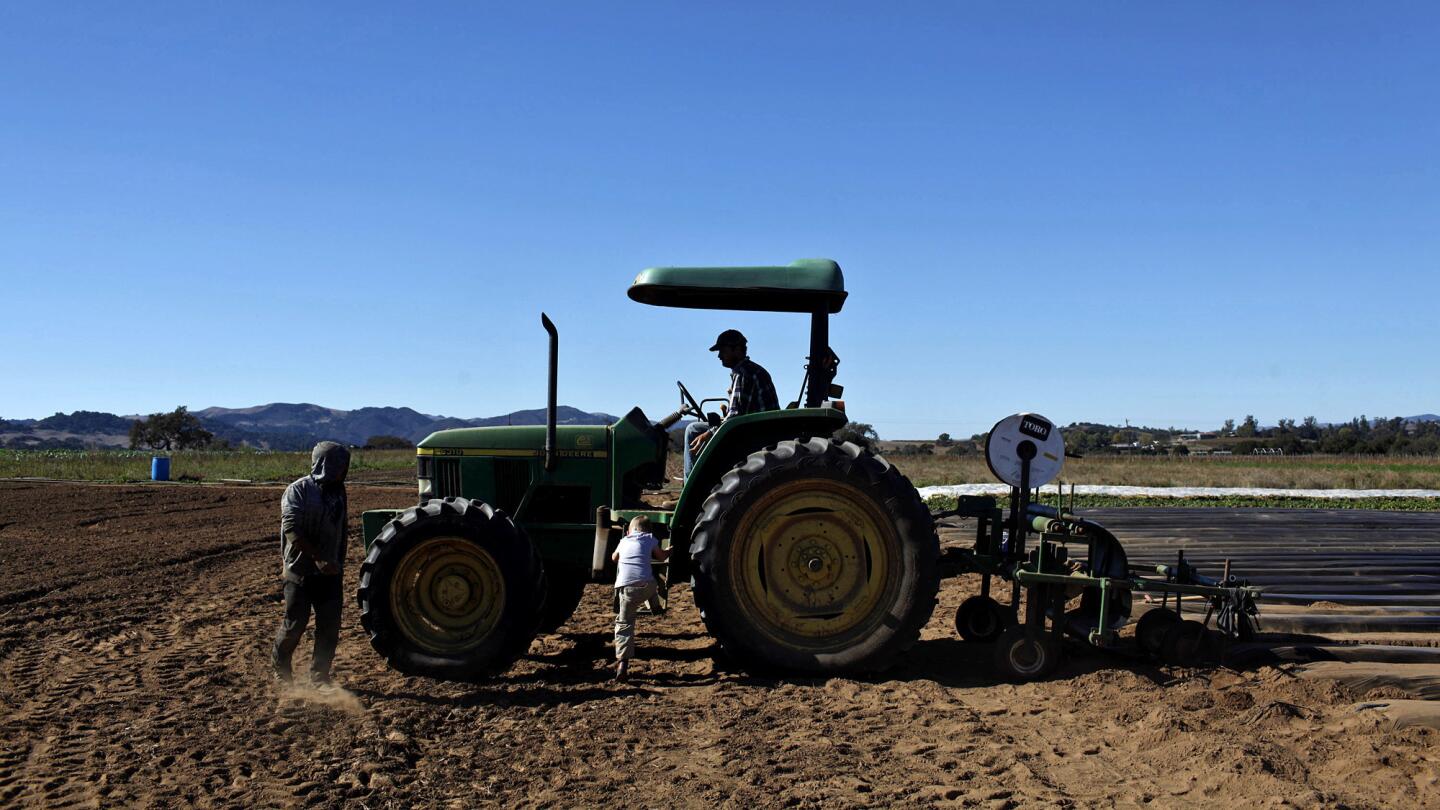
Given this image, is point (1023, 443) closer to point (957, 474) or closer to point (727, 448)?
point (727, 448)

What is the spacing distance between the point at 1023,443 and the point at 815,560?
62.8 inches

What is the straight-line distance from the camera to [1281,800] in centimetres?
433

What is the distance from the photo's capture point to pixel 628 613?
6613mm

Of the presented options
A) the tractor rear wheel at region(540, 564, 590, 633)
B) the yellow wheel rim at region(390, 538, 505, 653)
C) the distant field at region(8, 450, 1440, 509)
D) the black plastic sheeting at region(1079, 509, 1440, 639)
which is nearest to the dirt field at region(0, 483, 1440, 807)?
the tractor rear wheel at region(540, 564, 590, 633)

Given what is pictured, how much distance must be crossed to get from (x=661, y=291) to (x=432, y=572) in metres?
2.35

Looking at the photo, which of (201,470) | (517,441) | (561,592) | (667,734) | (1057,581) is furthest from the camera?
(201,470)

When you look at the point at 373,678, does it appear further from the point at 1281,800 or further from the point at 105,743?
the point at 1281,800

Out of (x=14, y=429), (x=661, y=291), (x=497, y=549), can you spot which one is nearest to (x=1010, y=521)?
(x=661, y=291)

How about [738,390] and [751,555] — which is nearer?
[751,555]

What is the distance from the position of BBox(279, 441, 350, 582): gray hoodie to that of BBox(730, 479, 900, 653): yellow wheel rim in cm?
249

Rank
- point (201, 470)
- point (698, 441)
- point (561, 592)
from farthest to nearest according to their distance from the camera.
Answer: point (201, 470), point (561, 592), point (698, 441)

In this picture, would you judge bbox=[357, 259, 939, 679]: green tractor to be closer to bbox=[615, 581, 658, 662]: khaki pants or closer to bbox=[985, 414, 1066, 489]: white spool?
bbox=[615, 581, 658, 662]: khaki pants

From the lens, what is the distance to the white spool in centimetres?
685

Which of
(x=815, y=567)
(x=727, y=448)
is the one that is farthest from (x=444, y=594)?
(x=815, y=567)
